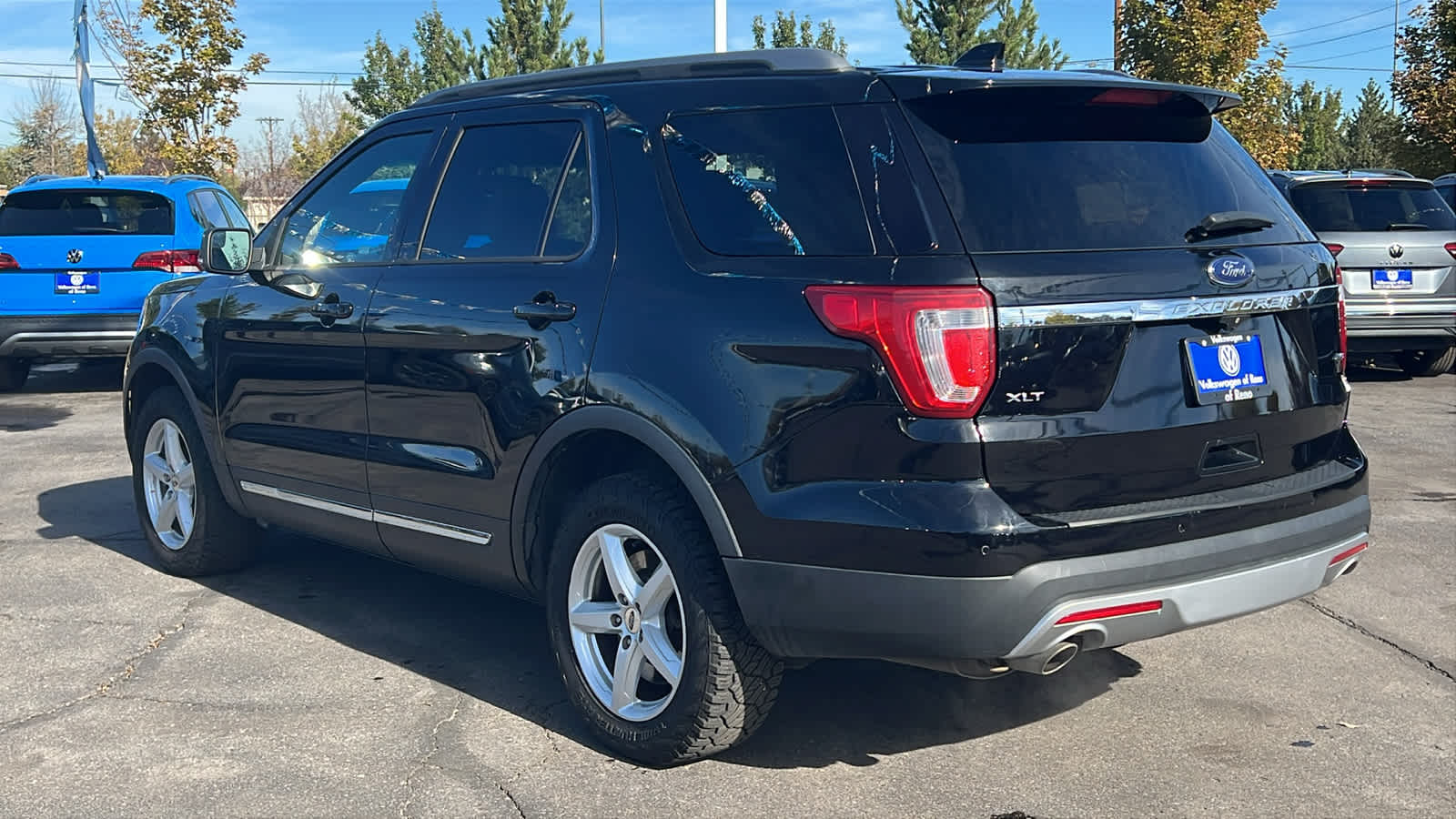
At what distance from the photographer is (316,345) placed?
4.91 m

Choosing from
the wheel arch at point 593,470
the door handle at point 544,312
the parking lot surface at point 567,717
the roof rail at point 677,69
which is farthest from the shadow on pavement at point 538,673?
the roof rail at point 677,69

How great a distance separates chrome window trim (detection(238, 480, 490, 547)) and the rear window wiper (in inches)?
85.7

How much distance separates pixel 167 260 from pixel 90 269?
0.59 metres

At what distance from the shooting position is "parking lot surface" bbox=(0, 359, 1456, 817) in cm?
368

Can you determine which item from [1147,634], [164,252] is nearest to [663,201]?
[1147,634]

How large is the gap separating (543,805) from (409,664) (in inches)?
50.6

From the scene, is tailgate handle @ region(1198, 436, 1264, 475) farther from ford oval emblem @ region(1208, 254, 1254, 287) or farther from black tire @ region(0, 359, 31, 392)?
black tire @ region(0, 359, 31, 392)

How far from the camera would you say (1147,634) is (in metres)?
3.42

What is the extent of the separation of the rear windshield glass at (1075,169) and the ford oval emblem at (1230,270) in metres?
0.07

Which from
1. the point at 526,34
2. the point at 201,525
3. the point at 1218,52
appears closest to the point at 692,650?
the point at 201,525

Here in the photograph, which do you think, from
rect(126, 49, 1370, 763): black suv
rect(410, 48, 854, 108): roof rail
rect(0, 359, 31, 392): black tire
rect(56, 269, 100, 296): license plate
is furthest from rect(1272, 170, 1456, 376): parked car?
rect(0, 359, 31, 392): black tire

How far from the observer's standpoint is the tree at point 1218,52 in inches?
1045

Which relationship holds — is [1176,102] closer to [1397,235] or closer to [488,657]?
[488,657]

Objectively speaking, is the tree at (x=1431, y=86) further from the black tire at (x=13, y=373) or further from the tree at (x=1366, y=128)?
the tree at (x=1366, y=128)
